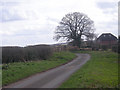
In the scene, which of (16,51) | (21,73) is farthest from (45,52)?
(21,73)

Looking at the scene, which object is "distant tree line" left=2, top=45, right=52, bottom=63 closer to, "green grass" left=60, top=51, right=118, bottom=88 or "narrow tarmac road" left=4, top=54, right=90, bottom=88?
"narrow tarmac road" left=4, top=54, right=90, bottom=88

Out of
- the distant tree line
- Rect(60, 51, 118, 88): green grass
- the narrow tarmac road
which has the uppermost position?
the distant tree line

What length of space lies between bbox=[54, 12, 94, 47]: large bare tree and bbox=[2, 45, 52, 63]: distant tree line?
3644 centimetres

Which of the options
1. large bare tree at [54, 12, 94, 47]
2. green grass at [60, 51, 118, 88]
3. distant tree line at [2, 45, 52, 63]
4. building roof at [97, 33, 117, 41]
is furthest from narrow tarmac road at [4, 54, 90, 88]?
building roof at [97, 33, 117, 41]

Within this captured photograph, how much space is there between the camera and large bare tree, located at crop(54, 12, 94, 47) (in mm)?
68562

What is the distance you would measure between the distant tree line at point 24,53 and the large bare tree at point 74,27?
3644cm

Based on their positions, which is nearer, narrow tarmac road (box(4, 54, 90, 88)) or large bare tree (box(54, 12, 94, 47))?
narrow tarmac road (box(4, 54, 90, 88))

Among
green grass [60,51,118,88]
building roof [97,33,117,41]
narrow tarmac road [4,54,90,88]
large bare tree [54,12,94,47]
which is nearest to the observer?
green grass [60,51,118,88]

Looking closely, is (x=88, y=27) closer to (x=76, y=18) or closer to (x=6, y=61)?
(x=76, y=18)

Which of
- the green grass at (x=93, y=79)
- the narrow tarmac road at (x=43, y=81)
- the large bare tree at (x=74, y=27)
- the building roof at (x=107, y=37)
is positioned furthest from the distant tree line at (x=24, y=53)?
the building roof at (x=107, y=37)

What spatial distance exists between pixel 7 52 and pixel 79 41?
160ft

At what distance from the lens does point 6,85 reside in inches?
540

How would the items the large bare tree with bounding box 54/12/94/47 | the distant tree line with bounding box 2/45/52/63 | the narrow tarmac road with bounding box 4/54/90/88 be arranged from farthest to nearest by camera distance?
the large bare tree with bounding box 54/12/94/47, the distant tree line with bounding box 2/45/52/63, the narrow tarmac road with bounding box 4/54/90/88

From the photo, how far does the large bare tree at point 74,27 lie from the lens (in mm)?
68562
